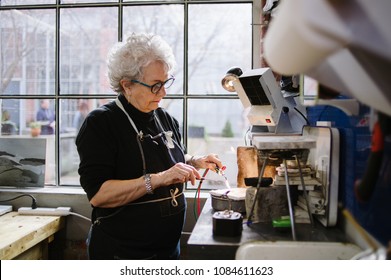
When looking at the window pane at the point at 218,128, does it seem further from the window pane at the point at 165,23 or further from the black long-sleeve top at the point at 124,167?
the black long-sleeve top at the point at 124,167

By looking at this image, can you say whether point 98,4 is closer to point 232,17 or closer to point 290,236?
point 232,17

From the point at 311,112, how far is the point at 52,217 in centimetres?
142

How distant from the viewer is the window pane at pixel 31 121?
2.20m

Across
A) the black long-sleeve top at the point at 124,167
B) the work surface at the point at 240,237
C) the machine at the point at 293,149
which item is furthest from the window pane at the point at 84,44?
the work surface at the point at 240,237

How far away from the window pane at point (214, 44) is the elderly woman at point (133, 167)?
0.69 meters

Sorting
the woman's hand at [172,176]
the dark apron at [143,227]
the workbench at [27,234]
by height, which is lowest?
the workbench at [27,234]

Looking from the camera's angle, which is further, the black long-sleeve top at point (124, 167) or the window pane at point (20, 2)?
the window pane at point (20, 2)

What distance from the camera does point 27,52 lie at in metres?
2.24

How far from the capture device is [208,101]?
2107 mm

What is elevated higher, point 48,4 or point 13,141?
point 48,4

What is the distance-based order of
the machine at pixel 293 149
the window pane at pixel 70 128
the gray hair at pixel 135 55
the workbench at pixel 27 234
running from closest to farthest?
1. the machine at pixel 293 149
2. the gray hair at pixel 135 55
3. the workbench at pixel 27 234
4. the window pane at pixel 70 128
